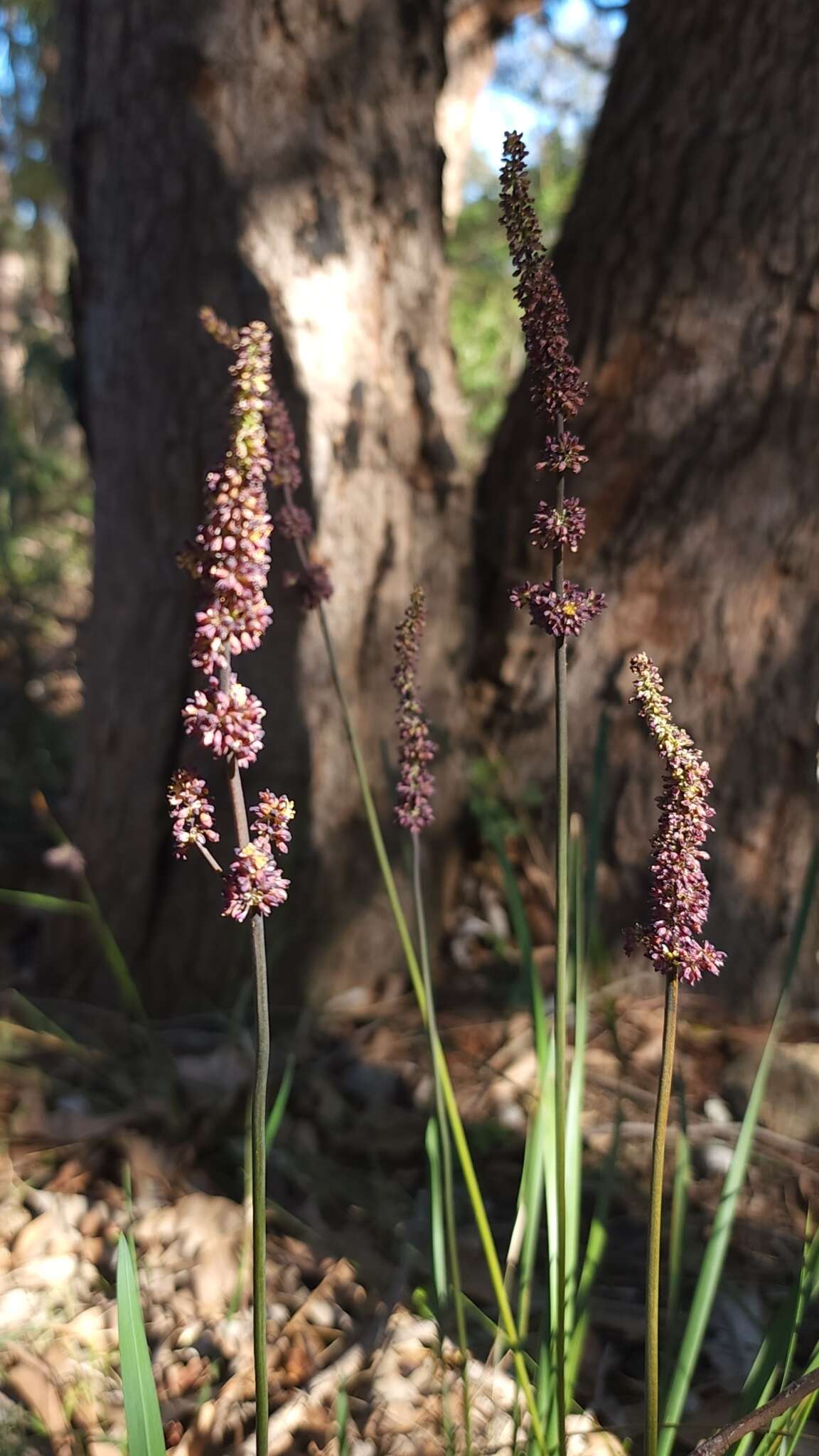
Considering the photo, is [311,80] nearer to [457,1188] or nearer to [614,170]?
[614,170]

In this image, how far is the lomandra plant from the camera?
0.73 m

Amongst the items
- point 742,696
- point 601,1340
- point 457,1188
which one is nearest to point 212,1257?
point 457,1188

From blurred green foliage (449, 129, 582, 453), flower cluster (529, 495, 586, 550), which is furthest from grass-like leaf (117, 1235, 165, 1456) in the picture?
blurred green foliage (449, 129, 582, 453)

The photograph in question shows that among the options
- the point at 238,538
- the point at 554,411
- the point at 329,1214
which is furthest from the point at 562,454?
the point at 329,1214

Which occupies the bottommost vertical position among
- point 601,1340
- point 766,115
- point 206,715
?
point 601,1340

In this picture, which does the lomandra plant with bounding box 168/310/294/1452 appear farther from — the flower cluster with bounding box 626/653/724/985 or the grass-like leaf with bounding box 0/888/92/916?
the grass-like leaf with bounding box 0/888/92/916

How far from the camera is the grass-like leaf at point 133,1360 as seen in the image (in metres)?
0.78

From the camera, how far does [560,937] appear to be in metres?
0.82

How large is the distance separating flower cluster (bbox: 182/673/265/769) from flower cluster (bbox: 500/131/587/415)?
1.11ft

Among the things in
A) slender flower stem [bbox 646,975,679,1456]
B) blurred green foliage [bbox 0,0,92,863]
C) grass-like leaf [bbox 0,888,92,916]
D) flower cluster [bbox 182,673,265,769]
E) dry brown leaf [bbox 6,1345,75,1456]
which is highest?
blurred green foliage [bbox 0,0,92,863]

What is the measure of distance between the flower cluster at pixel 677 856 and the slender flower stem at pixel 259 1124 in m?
0.29

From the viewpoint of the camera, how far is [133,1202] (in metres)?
1.78

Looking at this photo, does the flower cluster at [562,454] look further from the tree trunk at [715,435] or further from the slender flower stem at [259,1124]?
the tree trunk at [715,435]

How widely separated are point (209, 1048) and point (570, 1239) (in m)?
1.34
